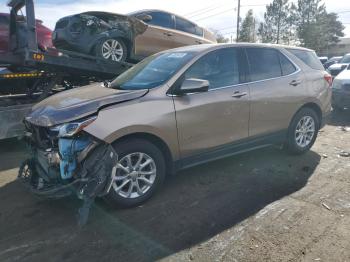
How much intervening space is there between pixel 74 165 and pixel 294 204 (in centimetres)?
252

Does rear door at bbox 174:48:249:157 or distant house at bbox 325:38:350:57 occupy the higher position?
distant house at bbox 325:38:350:57

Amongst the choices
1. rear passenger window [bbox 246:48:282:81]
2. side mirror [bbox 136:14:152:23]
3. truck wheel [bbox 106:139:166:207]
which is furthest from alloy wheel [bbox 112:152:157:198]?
side mirror [bbox 136:14:152:23]

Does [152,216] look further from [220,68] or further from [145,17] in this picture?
[145,17]

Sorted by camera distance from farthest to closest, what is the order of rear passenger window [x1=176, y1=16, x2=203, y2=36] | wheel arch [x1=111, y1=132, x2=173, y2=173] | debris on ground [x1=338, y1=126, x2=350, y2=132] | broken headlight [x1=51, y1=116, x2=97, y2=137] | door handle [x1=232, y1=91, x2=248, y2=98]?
rear passenger window [x1=176, y1=16, x2=203, y2=36], debris on ground [x1=338, y1=126, x2=350, y2=132], door handle [x1=232, y1=91, x2=248, y2=98], wheel arch [x1=111, y1=132, x2=173, y2=173], broken headlight [x1=51, y1=116, x2=97, y2=137]

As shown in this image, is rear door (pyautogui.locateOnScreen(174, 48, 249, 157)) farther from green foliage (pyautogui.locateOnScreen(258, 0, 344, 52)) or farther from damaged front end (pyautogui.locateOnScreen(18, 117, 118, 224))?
green foliage (pyautogui.locateOnScreen(258, 0, 344, 52))

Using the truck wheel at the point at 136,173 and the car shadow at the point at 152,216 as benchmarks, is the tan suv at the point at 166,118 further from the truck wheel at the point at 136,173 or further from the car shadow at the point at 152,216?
the car shadow at the point at 152,216

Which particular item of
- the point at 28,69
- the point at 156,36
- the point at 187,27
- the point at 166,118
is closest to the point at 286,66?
the point at 166,118

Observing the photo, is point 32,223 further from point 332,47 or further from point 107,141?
point 332,47

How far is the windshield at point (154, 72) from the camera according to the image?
4160 mm

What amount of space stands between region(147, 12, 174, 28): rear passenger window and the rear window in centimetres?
396

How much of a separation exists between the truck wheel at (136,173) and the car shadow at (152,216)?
6.1 inches

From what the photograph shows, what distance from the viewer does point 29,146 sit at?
13.8ft

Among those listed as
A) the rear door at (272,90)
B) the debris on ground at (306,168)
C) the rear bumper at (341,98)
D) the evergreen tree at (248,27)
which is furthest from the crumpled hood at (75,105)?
the evergreen tree at (248,27)

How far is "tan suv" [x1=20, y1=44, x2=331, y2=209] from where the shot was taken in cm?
349
